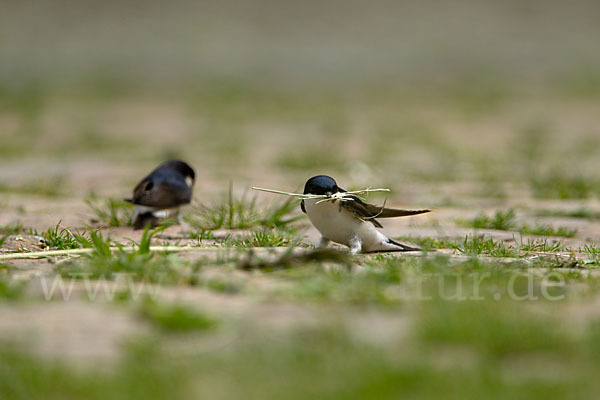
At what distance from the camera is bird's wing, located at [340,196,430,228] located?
4688mm

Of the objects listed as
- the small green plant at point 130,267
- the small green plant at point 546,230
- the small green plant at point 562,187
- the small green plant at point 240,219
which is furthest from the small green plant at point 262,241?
the small green plant at point 562,187

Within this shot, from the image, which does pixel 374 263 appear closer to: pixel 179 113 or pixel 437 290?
pixel 437 290

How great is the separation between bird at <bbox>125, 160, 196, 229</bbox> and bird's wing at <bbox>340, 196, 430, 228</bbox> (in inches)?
80.7

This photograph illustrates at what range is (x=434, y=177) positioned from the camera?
10.6m

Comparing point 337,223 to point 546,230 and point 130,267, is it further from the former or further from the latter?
point 546,230

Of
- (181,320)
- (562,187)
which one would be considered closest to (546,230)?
(562,187)

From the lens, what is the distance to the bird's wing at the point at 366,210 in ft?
15.4

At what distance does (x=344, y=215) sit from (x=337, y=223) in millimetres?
62

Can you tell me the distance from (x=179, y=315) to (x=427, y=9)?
41.9 metres

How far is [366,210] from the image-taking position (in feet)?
15.6

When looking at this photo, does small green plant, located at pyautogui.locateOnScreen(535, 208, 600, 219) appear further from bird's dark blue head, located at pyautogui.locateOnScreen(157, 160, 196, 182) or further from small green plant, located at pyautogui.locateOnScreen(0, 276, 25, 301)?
small green plant, located at pyautogui.locateOnScreen(0, 276, 25, 301)

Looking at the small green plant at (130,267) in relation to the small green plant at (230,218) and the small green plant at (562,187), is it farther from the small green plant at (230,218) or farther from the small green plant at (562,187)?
the small green plant at (562,187)

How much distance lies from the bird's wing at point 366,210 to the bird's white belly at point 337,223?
31 millimetres

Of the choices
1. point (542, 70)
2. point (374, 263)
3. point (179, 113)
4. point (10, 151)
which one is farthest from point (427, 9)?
point (374, 263)
